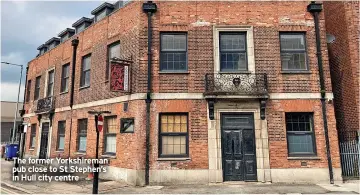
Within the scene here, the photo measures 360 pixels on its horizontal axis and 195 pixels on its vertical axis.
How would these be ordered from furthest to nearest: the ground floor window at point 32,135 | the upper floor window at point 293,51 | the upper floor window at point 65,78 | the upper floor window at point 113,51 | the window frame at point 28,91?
1. the window frame at point 28,91
2. the ground floor window at point 32,135
3. the upper floor window at point 65,78
4. the upper floor window at point 113,51
5. the upper floor window at point 293,51

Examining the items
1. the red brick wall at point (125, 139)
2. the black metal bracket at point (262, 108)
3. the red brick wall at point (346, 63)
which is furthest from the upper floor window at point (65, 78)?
the red brick wall at point (346, 63)

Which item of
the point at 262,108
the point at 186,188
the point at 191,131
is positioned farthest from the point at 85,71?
the point at 262,108

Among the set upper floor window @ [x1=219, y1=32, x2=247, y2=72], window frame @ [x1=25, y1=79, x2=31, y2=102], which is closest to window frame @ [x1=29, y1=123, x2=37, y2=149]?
window frame @ [x1=25, y1=79, x2=31, y2=102]

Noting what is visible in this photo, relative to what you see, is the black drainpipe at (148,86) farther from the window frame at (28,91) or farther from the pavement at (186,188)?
the window frame at (28,91)

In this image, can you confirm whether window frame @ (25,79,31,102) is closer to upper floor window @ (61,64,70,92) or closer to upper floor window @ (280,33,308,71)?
upper floor window @ (61,64,70,92)

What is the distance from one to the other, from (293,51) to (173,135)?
651 cm

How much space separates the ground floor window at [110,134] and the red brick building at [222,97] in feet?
Answer: 0.28

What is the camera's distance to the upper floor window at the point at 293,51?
1188 cm

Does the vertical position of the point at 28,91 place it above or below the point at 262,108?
above

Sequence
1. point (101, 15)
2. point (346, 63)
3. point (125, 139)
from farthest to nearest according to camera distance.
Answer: point (101, 15)
point (346, 63)
point (125, 139)

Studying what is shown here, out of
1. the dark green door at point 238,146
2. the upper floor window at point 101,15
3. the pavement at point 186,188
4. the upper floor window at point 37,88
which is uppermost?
the upper floor window at point 101,15

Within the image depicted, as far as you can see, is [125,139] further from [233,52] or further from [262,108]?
[233,52]

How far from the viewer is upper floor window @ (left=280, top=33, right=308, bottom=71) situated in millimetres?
11883

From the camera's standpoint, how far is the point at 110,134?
12.9m
